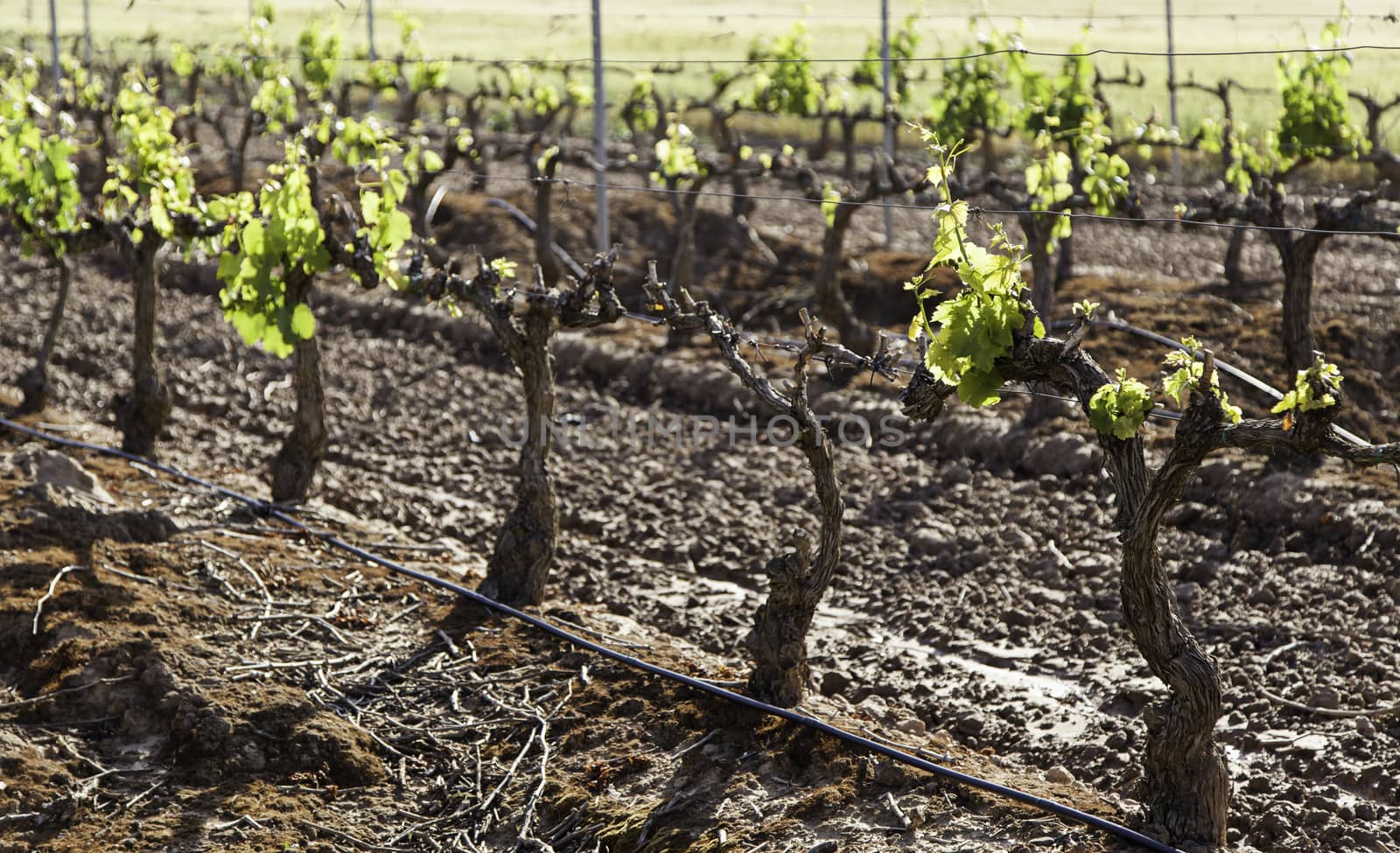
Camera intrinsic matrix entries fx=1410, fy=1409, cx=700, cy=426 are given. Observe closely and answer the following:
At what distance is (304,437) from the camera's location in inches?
291

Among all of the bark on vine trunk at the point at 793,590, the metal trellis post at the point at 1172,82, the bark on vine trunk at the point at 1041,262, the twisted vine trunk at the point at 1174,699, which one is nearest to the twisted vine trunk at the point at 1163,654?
the twisted vine trunk at the point at 1174,699

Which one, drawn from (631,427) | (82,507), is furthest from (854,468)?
(82,507)

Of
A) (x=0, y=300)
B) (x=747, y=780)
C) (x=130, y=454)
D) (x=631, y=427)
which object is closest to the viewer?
(x=747, y=780)

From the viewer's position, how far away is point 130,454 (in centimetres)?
792

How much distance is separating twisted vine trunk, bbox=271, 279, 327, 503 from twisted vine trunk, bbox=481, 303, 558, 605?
1525 mm

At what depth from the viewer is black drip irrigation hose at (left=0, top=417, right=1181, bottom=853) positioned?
4.26 m

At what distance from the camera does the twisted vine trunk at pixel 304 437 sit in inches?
287

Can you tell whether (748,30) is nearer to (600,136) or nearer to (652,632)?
(600,136)

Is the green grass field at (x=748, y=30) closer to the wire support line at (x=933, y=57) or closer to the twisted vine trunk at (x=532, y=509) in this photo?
the wire support line at (x=933, y=57)

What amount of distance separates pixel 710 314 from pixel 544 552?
153 cm

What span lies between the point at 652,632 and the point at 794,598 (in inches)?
51.3

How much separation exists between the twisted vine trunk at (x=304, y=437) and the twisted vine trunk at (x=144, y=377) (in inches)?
40.7

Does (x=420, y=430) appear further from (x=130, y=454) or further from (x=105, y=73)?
(x=105, y=73)

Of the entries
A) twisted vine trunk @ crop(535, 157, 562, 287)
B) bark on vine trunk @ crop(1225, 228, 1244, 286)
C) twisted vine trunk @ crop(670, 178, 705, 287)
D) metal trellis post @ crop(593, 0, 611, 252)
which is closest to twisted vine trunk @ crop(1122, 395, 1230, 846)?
twisted vine trunk @ crop(670, 178, 705, 287)
